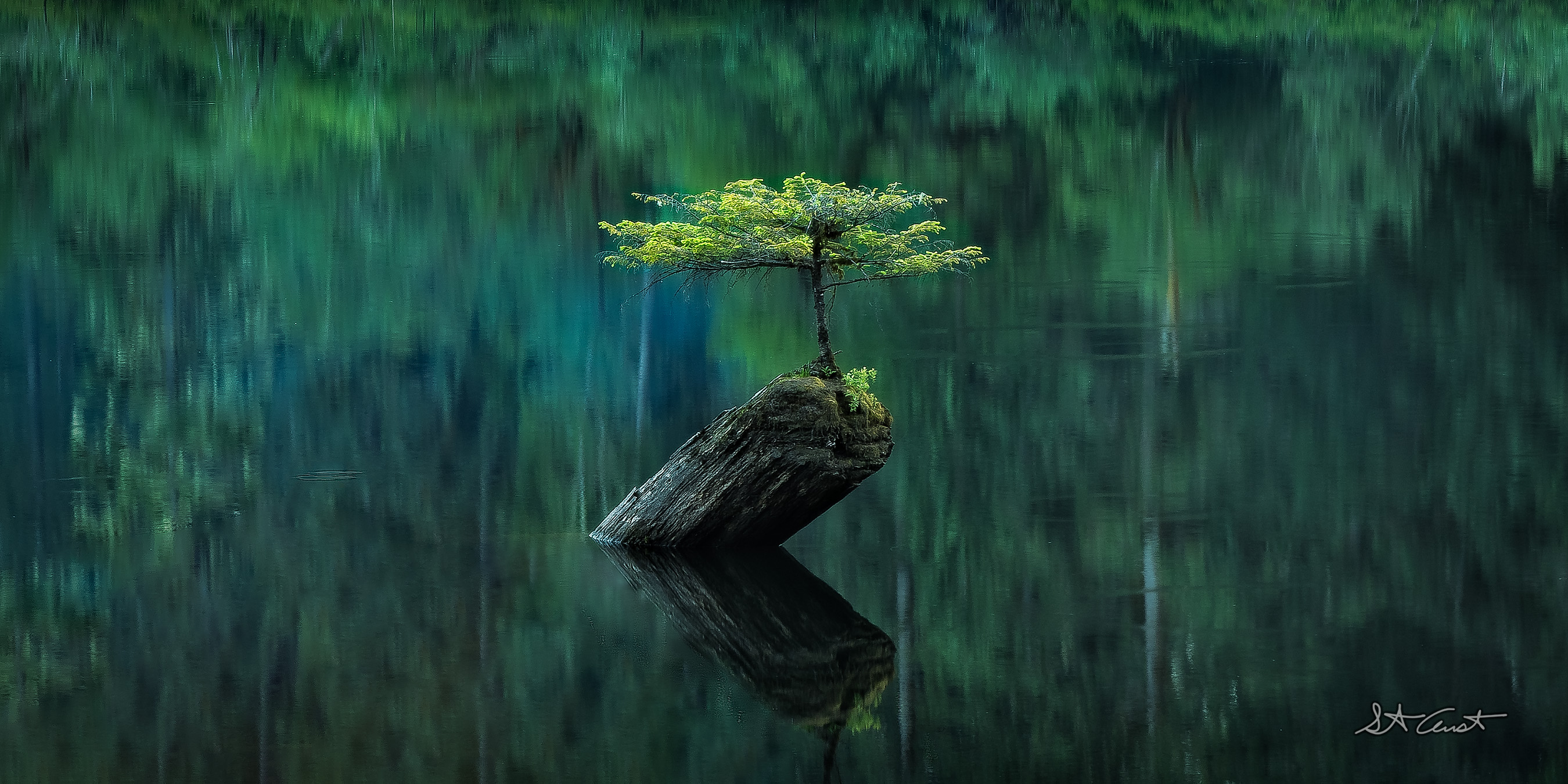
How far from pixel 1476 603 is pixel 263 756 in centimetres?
1157

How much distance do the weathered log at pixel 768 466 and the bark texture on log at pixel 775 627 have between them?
353mm

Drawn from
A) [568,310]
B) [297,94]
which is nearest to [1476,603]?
[568,310]

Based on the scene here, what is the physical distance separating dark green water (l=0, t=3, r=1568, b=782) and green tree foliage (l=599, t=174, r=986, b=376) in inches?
124

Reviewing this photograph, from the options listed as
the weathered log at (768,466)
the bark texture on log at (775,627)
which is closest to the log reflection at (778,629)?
the bark texture on log at (775,627)

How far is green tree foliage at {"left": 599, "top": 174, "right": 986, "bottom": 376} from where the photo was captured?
16.3 m

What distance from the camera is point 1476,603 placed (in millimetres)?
16016

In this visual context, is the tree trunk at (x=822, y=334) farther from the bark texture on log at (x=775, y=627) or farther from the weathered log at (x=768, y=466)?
the bark texture on log at (x=775, y=627)

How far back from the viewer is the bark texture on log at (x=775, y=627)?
1354 centimetres

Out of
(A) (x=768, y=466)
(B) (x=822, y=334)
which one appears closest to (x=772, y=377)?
(B) (x=822, y=334)
